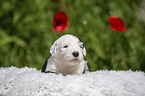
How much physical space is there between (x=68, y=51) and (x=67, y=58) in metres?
0.03

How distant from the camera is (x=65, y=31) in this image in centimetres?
181

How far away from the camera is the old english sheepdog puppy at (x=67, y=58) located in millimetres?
743

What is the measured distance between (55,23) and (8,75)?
2.37 feet

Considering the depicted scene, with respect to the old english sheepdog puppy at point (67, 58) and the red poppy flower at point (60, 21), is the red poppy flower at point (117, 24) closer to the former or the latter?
the red poppy flower at point (60, 21)

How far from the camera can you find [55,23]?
1.41m

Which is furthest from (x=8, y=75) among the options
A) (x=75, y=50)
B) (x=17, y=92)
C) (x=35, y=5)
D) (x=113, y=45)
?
(x=35, y=5)

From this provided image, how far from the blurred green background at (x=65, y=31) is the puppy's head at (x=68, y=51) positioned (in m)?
0.91

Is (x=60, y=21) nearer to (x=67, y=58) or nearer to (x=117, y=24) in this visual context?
(x=117, y=24)

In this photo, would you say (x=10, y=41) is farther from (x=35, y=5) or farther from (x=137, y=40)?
(x=137, y=40)

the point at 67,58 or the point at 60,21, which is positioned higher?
the point at 60,21

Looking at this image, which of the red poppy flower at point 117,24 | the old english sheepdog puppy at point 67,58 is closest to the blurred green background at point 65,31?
the red poppy flower at point 117,24

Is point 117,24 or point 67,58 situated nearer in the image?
point 67,58

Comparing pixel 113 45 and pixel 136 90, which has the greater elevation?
pixel 113 45

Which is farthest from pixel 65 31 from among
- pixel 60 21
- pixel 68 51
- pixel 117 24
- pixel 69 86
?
pixel 69 86
